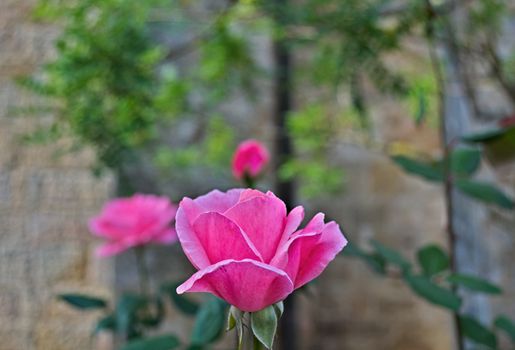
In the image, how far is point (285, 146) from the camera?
287 cm

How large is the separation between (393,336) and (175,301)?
167cm

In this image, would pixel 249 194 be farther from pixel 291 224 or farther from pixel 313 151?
pixel 313 151

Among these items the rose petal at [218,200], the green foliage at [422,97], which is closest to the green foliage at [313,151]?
the green foliage at [422,97]

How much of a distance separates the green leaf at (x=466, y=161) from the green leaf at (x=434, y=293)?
0.21 m

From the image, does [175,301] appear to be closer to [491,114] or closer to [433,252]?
[433,252]

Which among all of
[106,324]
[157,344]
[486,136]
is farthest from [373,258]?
[106,324]

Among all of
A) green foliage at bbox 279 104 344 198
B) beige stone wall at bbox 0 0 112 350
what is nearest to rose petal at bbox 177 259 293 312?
beige stone wall at bbox 0 0 112 350

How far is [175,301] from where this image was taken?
4.61ft

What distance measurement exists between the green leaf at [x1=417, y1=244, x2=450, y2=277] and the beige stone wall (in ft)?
2.42

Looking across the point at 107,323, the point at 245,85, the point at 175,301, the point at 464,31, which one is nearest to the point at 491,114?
the point at 464,31

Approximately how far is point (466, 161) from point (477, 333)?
0.93 ft

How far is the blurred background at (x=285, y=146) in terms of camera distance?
137cm

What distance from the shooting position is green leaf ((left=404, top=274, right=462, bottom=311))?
40.2 inches

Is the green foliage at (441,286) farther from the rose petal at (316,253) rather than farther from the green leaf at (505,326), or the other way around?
the rose petal at (316,253)
